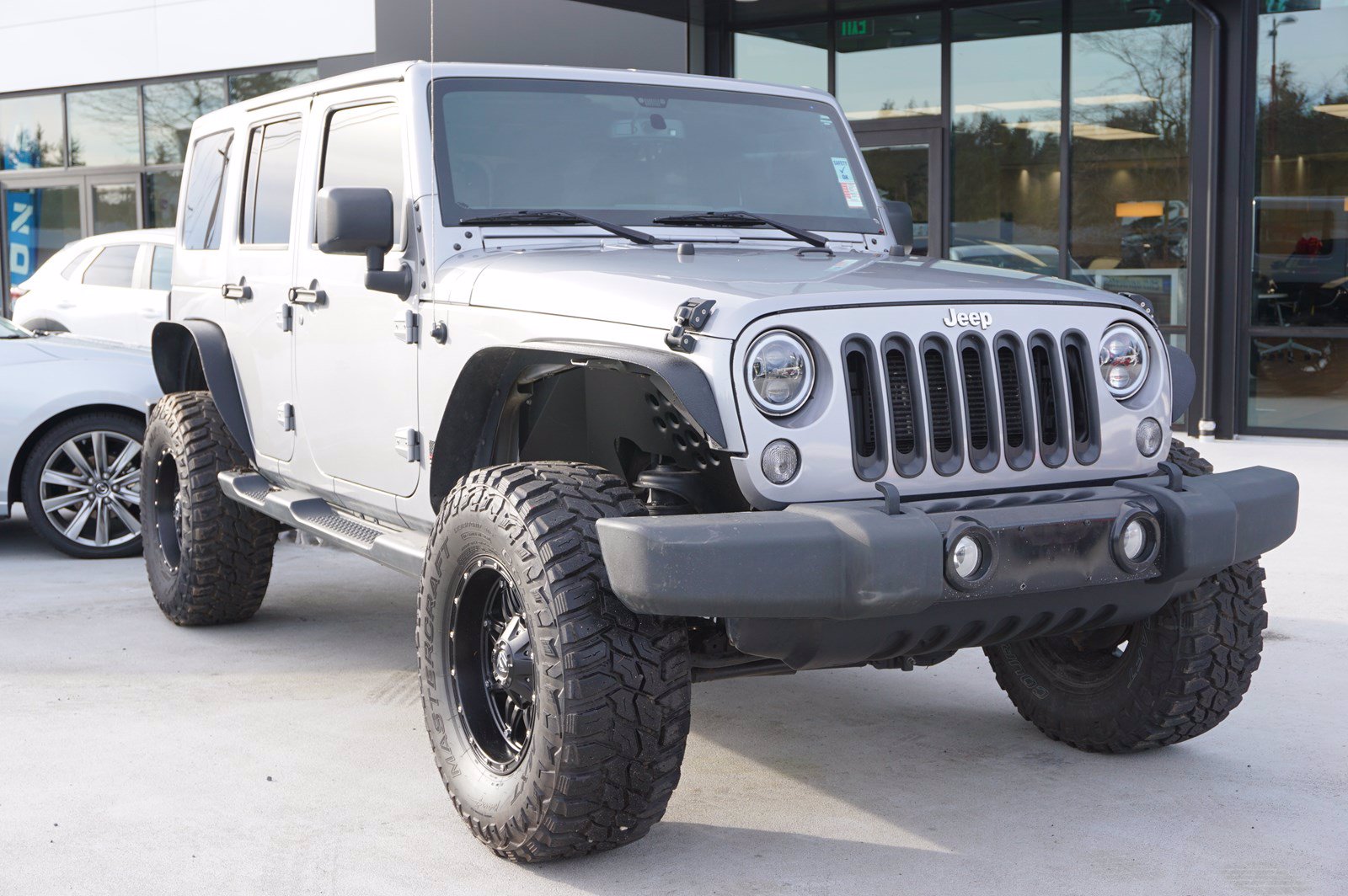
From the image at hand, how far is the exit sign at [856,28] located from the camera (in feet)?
45.0

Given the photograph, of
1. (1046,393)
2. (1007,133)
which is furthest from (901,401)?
(1007,133)

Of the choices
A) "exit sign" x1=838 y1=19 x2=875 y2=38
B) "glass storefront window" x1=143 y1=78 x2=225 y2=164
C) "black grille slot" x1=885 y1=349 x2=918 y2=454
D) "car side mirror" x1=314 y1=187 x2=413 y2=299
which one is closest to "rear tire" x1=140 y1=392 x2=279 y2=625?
"car side mirror" x1=314 y1=187 x2=413 y2=299

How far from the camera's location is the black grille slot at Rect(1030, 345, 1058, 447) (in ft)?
11.8

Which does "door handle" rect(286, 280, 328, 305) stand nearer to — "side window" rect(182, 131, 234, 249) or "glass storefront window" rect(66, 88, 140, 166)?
"side window" rect(182, 131, 234, 249)

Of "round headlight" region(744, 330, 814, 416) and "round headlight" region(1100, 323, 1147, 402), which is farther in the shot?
"round headlight" region(1100, 323, 1147, 402)

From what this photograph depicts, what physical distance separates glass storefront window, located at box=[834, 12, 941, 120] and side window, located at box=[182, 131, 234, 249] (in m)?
8.30

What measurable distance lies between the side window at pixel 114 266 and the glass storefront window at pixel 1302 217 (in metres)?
8.87

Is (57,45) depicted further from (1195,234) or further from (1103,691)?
(1103,691)

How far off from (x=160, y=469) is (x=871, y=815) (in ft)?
12.3

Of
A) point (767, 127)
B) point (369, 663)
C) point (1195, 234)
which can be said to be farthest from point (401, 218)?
point (1195, 234)

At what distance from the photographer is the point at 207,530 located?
5.82 m

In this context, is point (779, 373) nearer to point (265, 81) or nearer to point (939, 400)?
point (939, 400)

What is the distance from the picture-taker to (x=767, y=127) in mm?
4922

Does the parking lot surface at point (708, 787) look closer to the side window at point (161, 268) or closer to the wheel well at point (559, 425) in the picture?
the wheel well at point (559, 425)
